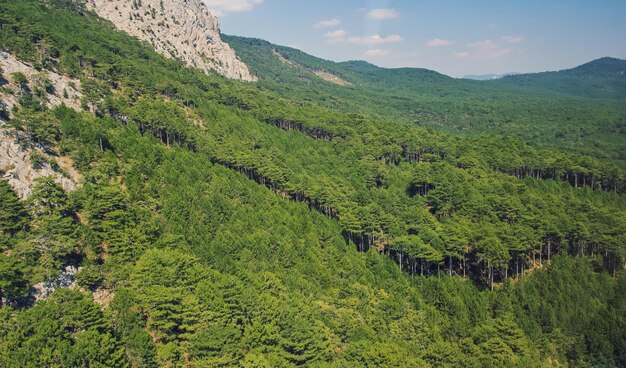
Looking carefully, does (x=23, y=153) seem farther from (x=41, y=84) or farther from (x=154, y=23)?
(x=154, y=23)

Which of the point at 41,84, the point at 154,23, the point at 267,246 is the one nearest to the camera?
the point at 267,246

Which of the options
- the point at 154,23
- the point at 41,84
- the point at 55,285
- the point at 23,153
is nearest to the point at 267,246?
the point at 55,285

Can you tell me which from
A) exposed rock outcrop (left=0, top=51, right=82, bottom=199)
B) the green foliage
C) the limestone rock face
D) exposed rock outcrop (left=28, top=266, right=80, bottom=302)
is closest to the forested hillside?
the green foliage

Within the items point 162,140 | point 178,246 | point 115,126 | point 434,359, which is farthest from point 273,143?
point 434,359

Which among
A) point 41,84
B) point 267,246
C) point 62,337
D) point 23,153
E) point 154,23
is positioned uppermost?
point 154,23

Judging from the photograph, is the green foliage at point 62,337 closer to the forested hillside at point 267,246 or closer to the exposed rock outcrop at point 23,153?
the forested hillside at point 267,246

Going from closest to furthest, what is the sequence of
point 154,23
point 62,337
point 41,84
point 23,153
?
point 62,337, point 23,153, point 41,84, point 154,23

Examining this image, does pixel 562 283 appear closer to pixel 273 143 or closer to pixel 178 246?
pixel 178 246

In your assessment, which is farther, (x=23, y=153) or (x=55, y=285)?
(x=23, y=153)

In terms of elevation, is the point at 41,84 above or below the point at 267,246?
above
